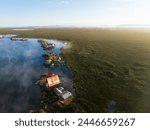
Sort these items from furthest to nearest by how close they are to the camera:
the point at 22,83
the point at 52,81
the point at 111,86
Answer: the point at 22,83 → the point at 111,86 → the point at 52,81

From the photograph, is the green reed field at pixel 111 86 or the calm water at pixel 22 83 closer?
the green reed field at pixel 111 86

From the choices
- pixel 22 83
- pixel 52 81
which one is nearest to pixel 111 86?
pixel 52 81

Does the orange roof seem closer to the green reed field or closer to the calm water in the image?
the calm water

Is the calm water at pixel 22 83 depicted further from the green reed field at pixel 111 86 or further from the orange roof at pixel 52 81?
the green reed field at pixel 111 86

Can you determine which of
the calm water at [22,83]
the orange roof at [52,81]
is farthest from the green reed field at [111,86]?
the orange roof at [52,81]

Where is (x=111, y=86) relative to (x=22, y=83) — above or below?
below

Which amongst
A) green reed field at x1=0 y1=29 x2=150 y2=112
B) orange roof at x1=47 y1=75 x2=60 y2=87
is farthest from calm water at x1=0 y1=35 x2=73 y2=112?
green reed field at x1=0 y1=29 x2=150 y2=112

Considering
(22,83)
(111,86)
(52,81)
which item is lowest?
(111,86)

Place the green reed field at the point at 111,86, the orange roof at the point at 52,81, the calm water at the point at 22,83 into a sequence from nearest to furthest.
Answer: the green reed field at the point at 111,86 → the calm water at the point at 22,83 → the orange roof at the point at 52,81

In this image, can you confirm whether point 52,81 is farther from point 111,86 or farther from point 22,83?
point 111,86

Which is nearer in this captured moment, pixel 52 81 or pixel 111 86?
pixel 52 81

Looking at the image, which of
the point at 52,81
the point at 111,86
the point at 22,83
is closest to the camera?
the point at 52,81

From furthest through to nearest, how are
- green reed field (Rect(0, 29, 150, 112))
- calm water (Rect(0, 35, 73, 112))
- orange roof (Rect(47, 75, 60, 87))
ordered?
orange roof (Rect(47, 75, 60, 87))
calm water (Rect(0, 35, 73, 112))
green reed field (Rect(0, 29, 150, 112))
